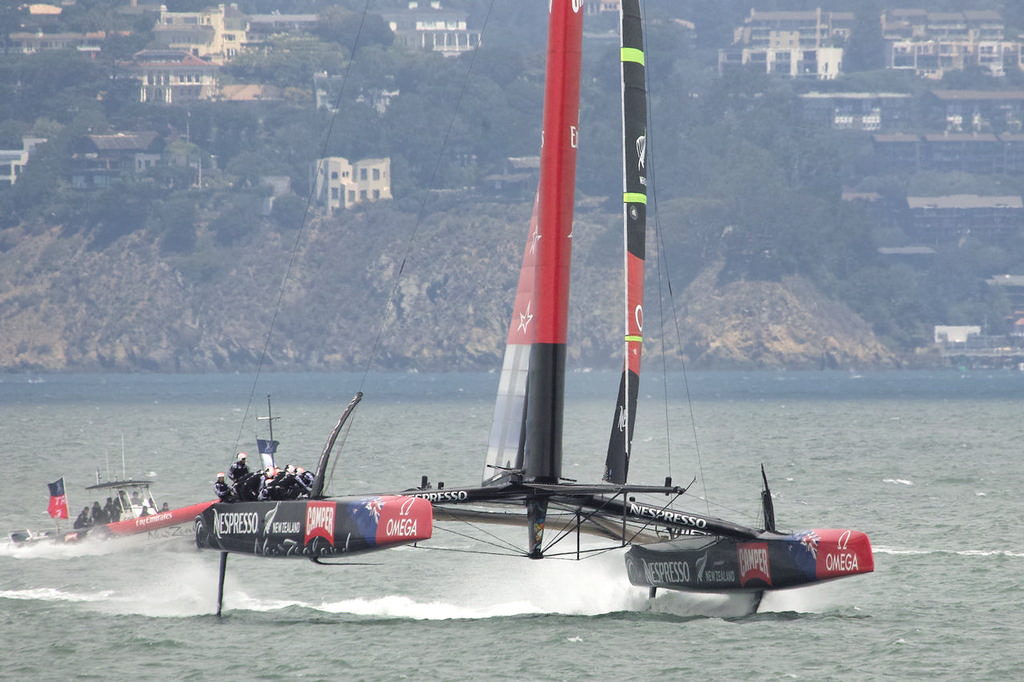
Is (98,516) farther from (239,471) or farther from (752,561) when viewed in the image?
(752,561)

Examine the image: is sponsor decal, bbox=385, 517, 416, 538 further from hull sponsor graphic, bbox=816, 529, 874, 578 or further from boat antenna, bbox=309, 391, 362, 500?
hull sponsor graphic, bbox=816, 529, 874, 578

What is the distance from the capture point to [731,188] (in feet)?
635

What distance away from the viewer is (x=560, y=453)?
2047 centimetres

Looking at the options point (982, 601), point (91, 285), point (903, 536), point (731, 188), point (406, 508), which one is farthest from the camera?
point (731, 188)

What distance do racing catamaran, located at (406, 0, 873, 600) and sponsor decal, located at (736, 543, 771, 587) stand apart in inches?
0.5

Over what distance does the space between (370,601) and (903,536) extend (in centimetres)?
1228

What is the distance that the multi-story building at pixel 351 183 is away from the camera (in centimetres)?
19075

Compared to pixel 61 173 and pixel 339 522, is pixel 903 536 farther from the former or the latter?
pixel 61 173

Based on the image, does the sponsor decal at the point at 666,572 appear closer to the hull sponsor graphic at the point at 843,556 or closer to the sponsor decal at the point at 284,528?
the hull sponsor graphic at the point at 843,556

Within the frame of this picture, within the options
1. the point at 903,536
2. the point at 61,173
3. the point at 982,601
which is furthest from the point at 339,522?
the point at 61,173

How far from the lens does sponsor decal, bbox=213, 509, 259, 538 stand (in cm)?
2089

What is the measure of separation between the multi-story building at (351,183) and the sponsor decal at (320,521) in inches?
6716

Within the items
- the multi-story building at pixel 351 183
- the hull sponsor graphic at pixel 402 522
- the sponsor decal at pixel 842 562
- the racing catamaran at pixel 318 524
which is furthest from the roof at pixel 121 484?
the multi-story building at pixel 351 183

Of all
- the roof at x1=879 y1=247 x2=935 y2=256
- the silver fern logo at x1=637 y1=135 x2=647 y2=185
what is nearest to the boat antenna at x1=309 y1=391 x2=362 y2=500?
the silver fern logo at x1=637 y1=135 x2=647 y2=185
